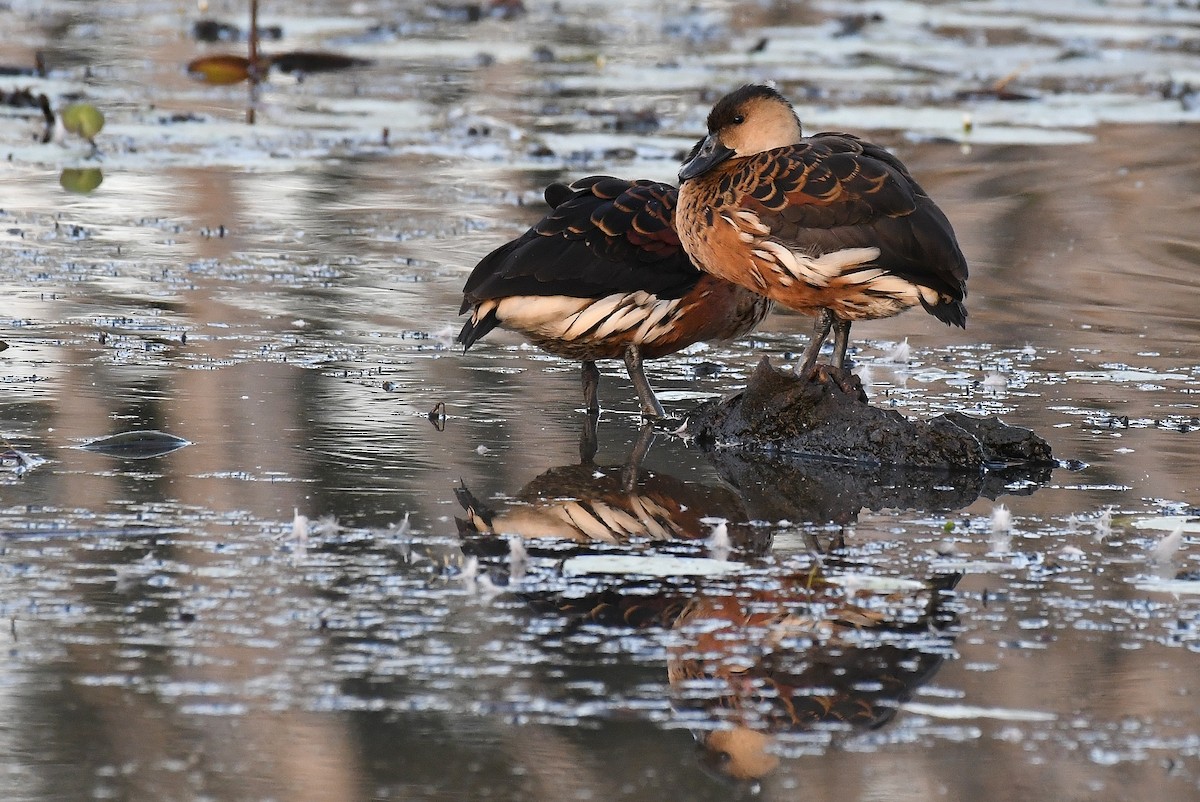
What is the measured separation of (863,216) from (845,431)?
0.70 meters

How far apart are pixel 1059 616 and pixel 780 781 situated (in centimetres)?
116

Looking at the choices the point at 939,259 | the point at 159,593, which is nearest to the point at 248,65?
the point at 939,259

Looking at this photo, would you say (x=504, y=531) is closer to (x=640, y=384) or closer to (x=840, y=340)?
(x=640, y=384)

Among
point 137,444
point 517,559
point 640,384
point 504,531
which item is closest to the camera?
point 517,559

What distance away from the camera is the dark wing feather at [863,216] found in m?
6.04

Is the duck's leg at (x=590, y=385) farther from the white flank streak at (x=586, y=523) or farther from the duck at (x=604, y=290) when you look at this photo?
the white flank streak at (x=586, y=523)

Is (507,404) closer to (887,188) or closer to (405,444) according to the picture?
(405,444)

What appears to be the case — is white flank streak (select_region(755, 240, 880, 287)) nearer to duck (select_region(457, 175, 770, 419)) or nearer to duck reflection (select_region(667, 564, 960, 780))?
duck (select_region(457, 175, 770, 419))

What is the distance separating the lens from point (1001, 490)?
18.5 feet

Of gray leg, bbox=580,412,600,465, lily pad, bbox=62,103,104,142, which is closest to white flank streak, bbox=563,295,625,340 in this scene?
gray leg, bbox=580,412,600,465

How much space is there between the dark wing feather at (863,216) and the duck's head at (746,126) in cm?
39

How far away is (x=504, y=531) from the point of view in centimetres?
504

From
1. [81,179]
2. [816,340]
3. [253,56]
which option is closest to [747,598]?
[816,340]

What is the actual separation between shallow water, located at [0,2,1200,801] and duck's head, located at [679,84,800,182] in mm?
905
